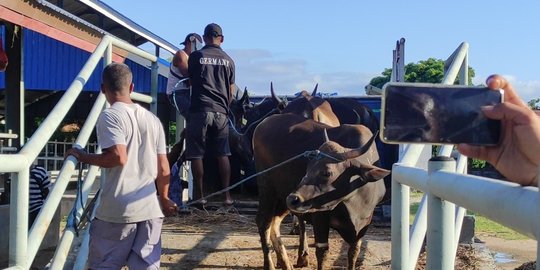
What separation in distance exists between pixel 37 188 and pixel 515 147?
585cm

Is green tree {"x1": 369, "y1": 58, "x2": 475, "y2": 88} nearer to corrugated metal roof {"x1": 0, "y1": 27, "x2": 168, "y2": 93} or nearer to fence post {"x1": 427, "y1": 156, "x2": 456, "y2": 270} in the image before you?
corrugated metal roof {"x1": 0, "y1": 27, "x2": 168, "y2": 93}

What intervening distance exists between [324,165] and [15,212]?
3.06 metres

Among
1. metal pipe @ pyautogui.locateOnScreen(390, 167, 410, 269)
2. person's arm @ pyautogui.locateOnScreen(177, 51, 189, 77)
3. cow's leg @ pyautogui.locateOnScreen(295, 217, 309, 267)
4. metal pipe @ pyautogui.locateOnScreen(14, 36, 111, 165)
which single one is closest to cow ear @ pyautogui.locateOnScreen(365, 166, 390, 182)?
cow's leg @ pyautogui.locateOnScreen(295, 217, 309, 267)

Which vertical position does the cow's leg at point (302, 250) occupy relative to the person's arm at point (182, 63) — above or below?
below

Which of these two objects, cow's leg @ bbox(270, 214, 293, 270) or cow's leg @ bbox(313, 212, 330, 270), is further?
cow's leg @ bbox(270, 214, 293, 270)

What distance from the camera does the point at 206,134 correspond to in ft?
23.6

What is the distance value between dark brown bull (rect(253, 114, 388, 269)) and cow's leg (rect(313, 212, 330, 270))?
0.05 m

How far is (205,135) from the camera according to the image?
23.1ft

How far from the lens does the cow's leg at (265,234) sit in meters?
6.13

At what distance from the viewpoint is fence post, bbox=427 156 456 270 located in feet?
7.28

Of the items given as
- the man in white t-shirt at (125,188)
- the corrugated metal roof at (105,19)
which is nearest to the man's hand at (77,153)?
the man in white t-shirt at (125,188)

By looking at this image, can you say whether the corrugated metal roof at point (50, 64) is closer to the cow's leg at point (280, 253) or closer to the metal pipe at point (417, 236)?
the cow's leg at point (280, 253)

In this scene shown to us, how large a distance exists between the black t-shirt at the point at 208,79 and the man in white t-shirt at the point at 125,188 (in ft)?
9.53

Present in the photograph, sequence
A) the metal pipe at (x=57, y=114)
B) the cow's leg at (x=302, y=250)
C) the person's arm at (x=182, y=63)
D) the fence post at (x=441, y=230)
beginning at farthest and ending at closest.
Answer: the person's arm at (x=182, y=63) < the cow's leg at (x=302, y=250) < the metal pipe at (x=57, y=114) < the fence post at (x=441, y=230)
